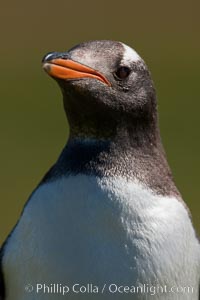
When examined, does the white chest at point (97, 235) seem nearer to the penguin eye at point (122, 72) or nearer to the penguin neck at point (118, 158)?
the penguin neck at point (118, 158)

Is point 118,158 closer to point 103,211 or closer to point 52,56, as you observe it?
point 103,211

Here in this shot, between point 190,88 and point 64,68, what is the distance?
3604mm

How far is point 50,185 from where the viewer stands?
2.52m

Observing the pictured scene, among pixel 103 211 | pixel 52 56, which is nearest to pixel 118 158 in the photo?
pixel 103 211

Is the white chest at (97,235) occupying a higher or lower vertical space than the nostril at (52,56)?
lower

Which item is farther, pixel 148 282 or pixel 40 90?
pixel 40 90

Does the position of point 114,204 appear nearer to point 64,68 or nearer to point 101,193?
point 101,193

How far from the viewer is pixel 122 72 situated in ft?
8.46

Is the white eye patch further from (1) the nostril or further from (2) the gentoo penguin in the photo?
(1) the nostril

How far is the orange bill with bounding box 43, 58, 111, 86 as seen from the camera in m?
2.45

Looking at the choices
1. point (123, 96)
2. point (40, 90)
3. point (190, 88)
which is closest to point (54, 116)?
point (40, 90)

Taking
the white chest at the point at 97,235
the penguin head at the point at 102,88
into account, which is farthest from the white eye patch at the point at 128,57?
the white chest at the point at 97,235

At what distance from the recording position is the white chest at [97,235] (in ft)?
8.12

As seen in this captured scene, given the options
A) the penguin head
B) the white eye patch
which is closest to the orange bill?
the penguin head
